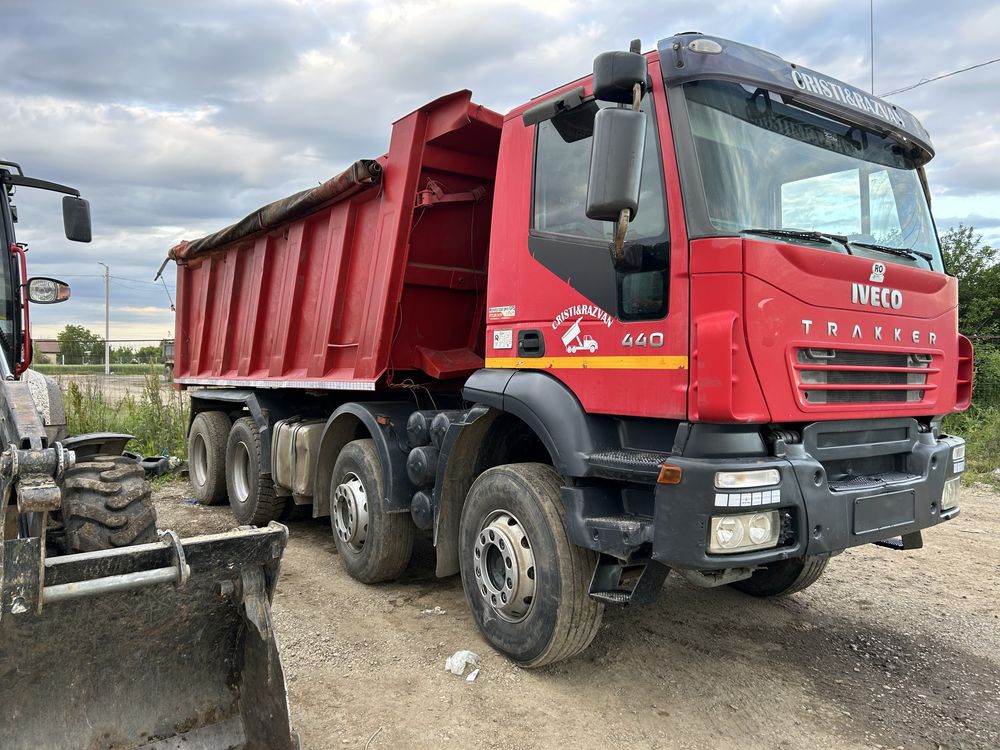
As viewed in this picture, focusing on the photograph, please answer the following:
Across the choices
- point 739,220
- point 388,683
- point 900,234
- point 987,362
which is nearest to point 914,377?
point 900,234

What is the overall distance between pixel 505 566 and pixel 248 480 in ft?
13.5

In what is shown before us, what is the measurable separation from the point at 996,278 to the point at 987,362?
2.31 metres

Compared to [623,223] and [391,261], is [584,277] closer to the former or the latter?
[623,223]

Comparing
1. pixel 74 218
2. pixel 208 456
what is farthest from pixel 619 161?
pixel 208 456

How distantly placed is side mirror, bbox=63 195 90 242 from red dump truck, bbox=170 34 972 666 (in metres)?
1.73

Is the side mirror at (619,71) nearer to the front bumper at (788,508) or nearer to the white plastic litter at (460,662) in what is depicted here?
the front bumper at (788,508)

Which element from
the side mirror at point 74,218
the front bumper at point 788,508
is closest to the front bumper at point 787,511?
the front bumper at point 788,508

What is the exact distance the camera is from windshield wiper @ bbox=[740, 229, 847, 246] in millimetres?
3023

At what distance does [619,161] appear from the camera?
287 cm

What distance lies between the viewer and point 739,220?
3020 millimetres

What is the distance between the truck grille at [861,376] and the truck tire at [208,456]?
6.23m

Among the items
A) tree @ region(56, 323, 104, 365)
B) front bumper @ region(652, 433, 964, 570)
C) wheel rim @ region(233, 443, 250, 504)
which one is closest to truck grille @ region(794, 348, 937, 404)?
front bumper @ region(652, 433, 964, 570)

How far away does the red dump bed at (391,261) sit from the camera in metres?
4.71

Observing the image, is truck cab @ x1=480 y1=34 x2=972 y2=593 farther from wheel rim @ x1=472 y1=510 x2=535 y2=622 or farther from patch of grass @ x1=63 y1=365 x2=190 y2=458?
patch of grass @ x1=63 y1=365 x2=190 y2=458
